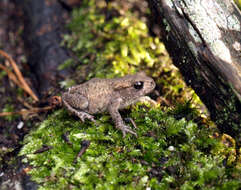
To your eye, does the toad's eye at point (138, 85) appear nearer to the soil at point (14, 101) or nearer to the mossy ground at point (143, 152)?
the mossy ground at point (143, 152)

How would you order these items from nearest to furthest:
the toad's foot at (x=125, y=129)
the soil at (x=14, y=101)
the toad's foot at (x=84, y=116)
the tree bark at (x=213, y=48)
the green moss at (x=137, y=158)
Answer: the green moss at (x=137, y=158) → the tree bark at (x=213, y=48) → the soil at (x=14, y=101) → the toad's foot at (x=125, y=129) → the toad's foot at (x=84, y=116)

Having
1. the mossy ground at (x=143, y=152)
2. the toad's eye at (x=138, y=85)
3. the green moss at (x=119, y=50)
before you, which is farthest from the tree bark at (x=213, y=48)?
the green moss at (x=119, y=50)

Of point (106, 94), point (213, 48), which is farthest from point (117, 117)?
point (213, 48)

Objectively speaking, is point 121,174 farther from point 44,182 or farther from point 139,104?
point 139,104

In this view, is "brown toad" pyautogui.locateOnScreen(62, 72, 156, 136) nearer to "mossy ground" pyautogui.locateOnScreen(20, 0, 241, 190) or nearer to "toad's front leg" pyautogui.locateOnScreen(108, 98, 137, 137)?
"toad's front leg" pyautogui.locateOnScreen(108, 98, 137, 137)

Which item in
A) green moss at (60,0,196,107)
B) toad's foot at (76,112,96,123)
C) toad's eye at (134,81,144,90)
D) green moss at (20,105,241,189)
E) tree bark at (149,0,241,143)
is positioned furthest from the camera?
green moss at (60,0,196,107)

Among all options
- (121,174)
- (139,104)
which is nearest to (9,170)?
(121,174)

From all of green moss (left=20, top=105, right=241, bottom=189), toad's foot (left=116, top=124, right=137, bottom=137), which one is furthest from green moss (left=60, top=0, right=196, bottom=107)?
toad's foot (left=116, top=124, right=137, bottom=137)
